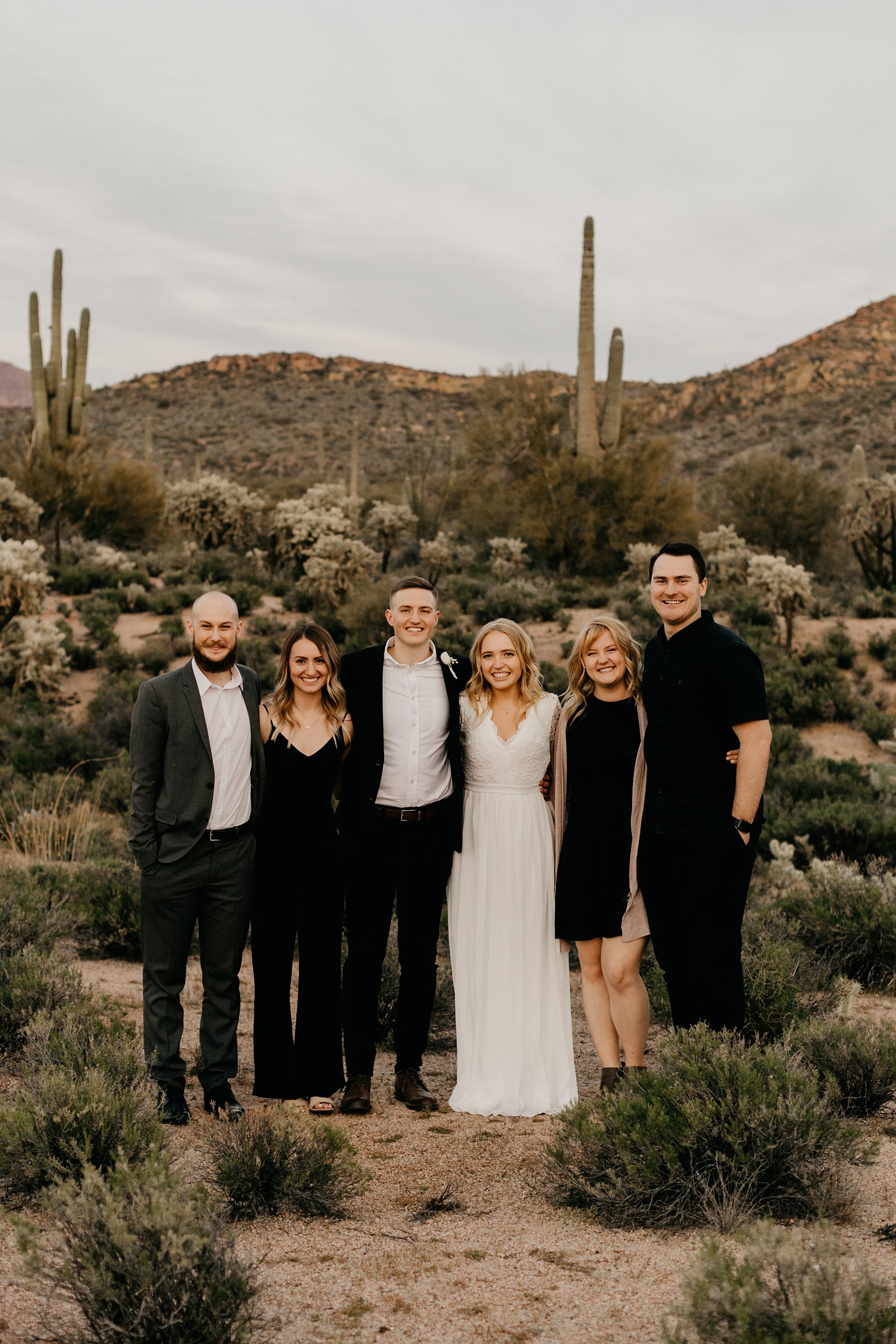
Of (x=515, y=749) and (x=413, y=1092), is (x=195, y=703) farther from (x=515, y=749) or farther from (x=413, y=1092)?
(x=413, y=1092)

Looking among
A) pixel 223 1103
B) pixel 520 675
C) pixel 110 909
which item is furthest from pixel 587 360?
pixel 223 1103

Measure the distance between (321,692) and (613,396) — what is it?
2095 cm

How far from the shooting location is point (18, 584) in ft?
51.2

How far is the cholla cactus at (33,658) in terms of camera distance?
50.6 feet

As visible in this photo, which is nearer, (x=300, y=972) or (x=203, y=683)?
(x=203, y=683)

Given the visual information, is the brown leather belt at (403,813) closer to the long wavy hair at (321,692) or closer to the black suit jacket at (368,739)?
the black suit jacket at (368,739)

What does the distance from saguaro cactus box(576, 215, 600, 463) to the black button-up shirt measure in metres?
19.9

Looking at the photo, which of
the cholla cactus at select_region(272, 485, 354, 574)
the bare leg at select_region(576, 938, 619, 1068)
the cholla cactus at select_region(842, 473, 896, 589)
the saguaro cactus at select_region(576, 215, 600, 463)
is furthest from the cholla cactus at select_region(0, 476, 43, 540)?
the bare leg at select_region(576, 938, 619, 1068)

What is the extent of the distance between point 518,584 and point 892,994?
14295 mm

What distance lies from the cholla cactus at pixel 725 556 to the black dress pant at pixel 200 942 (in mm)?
15773

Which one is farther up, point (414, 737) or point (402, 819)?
point (414, 737)

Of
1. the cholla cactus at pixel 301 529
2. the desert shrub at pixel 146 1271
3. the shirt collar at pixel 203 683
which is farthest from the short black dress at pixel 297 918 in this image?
the cholla cactus at pixel 301 529

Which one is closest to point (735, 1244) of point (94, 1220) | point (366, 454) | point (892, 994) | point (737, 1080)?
point (737, 1080)

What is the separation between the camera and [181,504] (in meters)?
25.0
